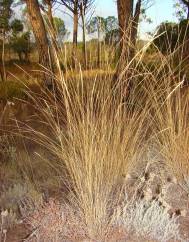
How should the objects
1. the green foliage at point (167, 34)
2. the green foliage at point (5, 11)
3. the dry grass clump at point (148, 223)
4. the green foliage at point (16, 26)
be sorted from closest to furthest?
the dry grass clump at point (148, 223) < the green foliage at point (167, 34) < the green foliage at point (5, 11) < the green foliage at point (16, 26)

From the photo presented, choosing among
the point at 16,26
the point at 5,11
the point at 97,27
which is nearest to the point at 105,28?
the point at 97,27

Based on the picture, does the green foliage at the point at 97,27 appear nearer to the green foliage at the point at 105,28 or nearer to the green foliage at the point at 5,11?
the green foliage at the point at 105,28

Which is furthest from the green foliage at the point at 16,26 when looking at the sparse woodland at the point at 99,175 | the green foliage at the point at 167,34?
the sparse woodland at the point at 99,175

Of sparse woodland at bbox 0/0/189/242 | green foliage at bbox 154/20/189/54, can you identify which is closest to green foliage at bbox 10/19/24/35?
green foliage at bbox 154/20/189/54

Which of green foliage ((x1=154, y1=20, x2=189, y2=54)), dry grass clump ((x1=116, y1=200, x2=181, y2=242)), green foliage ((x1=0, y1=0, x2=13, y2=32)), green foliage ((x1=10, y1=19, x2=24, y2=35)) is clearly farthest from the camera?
green foliage ((x1=10, y1=19, x2=24, y2=35))

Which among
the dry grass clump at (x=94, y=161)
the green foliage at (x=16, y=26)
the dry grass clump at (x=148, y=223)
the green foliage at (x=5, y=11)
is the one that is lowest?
the dry grass clump at (x=148, y=223)

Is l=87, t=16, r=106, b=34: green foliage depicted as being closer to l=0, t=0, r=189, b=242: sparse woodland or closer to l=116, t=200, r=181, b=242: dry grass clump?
l=0, t=0, r=189, b=242: sparse woodland

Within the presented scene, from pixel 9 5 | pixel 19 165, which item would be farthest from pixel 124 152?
pixel 9 5

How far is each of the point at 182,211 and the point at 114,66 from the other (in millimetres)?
1219

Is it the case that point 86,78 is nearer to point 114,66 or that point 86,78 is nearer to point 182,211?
point 114,66

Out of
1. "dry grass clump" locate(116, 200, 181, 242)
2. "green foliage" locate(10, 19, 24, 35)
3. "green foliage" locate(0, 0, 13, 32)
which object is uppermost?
"green foliage" locate(0, 0, 13, 32)

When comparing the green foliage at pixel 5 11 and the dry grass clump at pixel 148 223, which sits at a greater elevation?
the green foliage at pixel 5 11

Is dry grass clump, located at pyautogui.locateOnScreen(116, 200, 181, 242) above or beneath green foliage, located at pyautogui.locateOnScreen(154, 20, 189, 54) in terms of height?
beneath

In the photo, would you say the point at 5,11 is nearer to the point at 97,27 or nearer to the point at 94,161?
the point at 97,27
